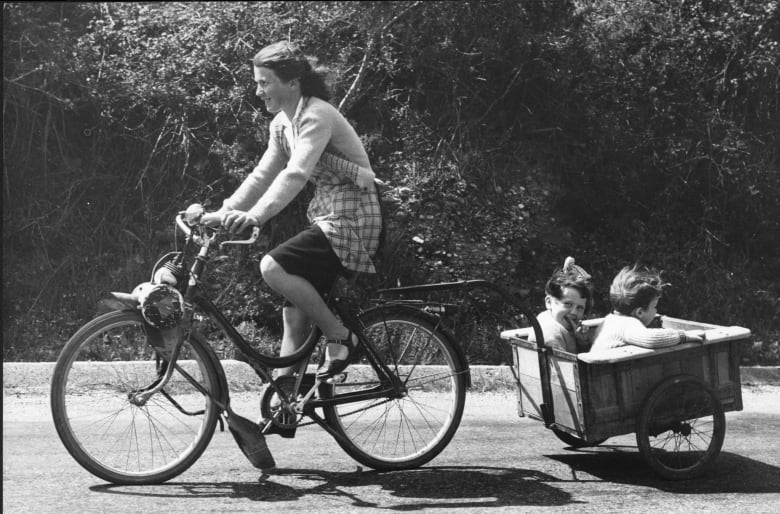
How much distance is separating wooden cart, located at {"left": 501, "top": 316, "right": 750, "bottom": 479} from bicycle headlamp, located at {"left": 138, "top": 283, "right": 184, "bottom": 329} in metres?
1.65

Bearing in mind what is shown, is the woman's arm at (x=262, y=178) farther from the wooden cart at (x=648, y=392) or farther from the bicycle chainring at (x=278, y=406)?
the wooden cart at (x=648, y=392)

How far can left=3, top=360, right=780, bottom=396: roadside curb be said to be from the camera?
649 cm

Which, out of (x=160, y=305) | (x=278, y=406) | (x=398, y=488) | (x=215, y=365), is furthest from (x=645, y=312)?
(x=160, y=305)

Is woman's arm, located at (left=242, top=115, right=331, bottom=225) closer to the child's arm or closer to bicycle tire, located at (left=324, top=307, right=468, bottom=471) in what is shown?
bicycle tire, located at (left=324, top=307, right=468, bottom=471)

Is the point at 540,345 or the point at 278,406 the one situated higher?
the point at 540,345

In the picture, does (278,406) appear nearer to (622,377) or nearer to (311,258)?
(311,258)

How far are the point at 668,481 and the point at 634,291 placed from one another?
879 mm

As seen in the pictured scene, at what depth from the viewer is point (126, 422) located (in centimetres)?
483

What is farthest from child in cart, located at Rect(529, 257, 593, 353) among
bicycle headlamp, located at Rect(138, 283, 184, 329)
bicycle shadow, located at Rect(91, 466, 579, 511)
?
bicycle headlamp, located at Rect(138, 283, 184, 329)

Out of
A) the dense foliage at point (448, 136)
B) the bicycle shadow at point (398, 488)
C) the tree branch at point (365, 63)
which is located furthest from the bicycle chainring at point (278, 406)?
the tree branch at point (365, 63)

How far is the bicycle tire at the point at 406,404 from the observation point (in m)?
4.86

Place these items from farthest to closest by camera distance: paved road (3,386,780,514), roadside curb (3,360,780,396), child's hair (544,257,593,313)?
roadside curb (3,360,780,396), child's hair (544,257,593,313), paved road (3,386,780,514)

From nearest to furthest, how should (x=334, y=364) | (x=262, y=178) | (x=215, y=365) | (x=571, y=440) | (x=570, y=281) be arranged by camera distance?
(x=215, y=365) < (x=334, y=364) < (x=262, y=178) < (x=570, y=281) < (x=571, y=440)

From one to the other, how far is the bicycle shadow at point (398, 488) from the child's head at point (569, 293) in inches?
30.2
